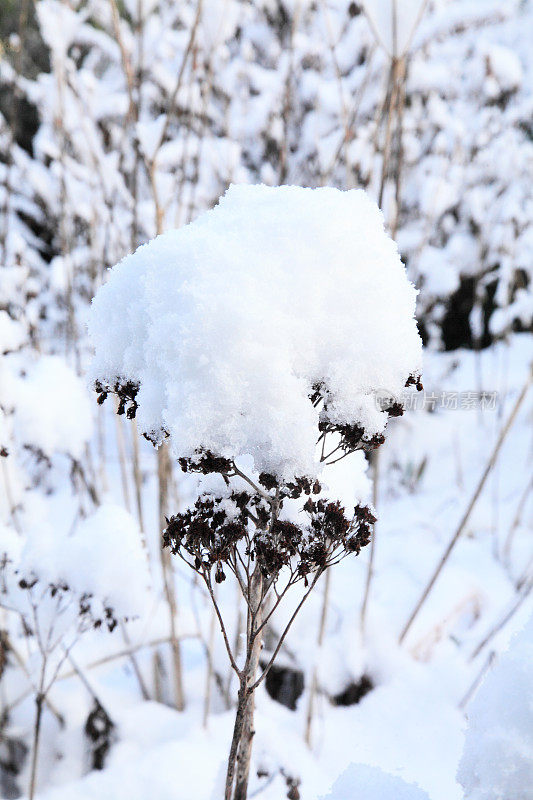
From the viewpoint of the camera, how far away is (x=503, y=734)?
69 centimetres

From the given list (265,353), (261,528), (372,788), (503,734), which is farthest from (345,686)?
(265,353)

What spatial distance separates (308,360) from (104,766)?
1344 mm

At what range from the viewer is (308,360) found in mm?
636

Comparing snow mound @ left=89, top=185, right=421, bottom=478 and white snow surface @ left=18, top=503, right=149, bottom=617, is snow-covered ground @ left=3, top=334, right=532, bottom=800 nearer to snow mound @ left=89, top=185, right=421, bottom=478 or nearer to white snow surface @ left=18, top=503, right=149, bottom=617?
white snow surface @ left=18, top=503, right=149, bottom=617

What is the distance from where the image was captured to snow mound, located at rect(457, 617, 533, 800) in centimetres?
67

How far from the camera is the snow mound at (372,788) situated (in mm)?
805

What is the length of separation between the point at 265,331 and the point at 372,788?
69cm

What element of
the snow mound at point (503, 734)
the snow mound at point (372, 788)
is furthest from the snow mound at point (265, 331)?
the snow mound at point (372, 788)

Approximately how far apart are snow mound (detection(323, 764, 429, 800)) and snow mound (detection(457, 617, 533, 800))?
0.11 metres

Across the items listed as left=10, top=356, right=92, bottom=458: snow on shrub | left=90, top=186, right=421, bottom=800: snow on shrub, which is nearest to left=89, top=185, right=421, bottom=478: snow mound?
left=90, top=186, right=421, bottom=800: snow on shrub

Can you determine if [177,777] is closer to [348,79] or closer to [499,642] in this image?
[499,642]

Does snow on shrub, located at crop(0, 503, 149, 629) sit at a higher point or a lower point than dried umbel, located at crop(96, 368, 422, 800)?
lower

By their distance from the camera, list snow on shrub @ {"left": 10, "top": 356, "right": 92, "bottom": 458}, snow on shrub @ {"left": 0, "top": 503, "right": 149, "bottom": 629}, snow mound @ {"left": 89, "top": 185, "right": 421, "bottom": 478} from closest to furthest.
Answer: snow mound @ {"left": 89, "top": 185, "right": 421, "bottom": 478}, snow on shrub @ {"left": 0, "top": 503, "right": 149, "bottom": 629}, snow on shrub @ {"left": 10, "top": 356, "right": 92, "bottom": 458}

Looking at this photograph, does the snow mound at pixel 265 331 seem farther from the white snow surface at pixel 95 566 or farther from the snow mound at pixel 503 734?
the white snow surface at pixel 95 566
